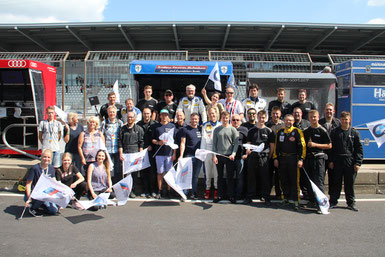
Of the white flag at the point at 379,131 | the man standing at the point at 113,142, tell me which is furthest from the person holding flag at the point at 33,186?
the white flag at the point at 379,131

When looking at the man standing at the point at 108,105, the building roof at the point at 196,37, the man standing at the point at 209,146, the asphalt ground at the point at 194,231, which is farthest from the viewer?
the building roof at the point at 196,37

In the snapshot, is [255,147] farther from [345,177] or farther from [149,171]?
[149,171]

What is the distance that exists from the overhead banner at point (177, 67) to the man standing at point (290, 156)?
146 inches

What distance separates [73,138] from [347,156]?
213 inches

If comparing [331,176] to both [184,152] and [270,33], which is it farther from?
[270,33]

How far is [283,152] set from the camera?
18.1 feet

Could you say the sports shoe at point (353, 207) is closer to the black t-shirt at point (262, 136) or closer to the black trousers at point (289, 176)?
the black trousers at point (289, 176)

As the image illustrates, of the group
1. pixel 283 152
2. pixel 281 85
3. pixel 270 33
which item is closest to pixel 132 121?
pixel 283 152

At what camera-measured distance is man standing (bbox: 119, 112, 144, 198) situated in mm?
6045

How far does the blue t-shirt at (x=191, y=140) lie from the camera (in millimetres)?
6012

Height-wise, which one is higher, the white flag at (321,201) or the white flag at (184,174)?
the white flag at (184,174)

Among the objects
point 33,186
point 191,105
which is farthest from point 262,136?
point 33,186

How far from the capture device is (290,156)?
17.9ft

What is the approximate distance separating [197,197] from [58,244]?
9.73 feet
